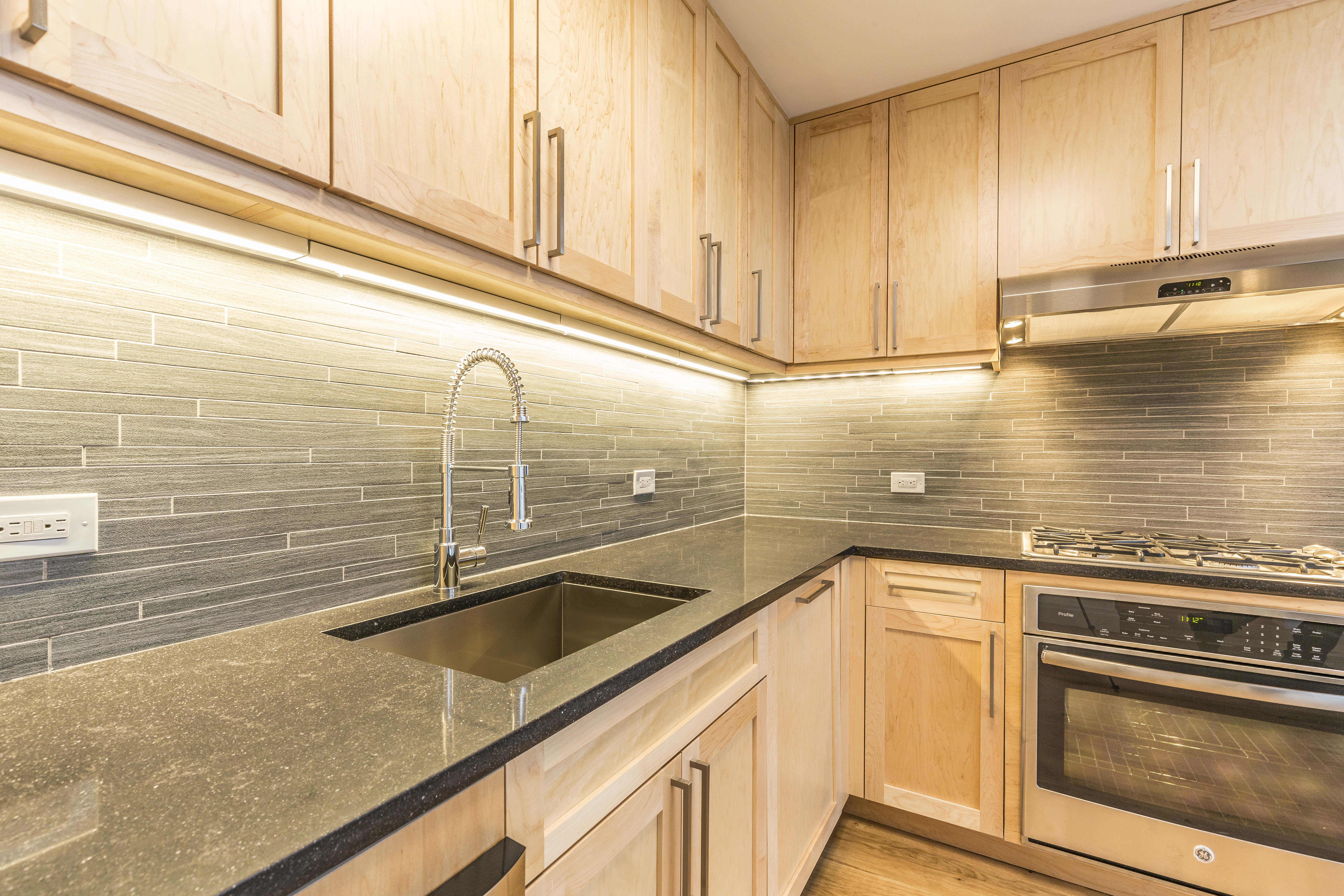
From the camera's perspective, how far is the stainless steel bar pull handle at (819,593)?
153cm

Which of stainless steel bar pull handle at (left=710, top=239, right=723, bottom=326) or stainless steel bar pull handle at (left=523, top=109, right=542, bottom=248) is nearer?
stainless steel bar pull handle at (left=523, top=109, right=542, bottom=248)

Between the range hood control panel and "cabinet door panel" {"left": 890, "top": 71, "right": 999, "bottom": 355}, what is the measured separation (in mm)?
464

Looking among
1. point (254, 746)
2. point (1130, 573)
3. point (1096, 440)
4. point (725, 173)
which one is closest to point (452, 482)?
point (254, 746)

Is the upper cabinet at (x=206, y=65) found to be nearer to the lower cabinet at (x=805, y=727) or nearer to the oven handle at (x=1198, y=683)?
the lower cabinet at (x=805, y=727)

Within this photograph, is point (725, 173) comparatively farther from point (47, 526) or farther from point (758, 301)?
point (47, 526)

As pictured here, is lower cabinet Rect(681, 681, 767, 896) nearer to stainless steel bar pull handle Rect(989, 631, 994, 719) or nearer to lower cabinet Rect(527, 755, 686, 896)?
lower cabinet Rect(527, 755, 686, 896)

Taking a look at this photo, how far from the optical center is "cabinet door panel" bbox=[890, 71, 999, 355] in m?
2.04

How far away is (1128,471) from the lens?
6.78 feet

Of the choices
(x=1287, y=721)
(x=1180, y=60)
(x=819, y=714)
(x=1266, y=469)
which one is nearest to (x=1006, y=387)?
(x=1266, y=469)

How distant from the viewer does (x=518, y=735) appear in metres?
0.60

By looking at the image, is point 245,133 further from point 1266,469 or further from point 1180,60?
point 1266,469

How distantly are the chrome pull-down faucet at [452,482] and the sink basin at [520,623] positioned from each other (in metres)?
0.07

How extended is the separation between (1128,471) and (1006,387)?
1.59 ft

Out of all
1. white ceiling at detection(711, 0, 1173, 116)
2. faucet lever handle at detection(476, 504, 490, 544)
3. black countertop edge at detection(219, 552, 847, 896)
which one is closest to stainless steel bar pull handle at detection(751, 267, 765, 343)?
white ceiling at detection(711, 0, 1173, 116)
